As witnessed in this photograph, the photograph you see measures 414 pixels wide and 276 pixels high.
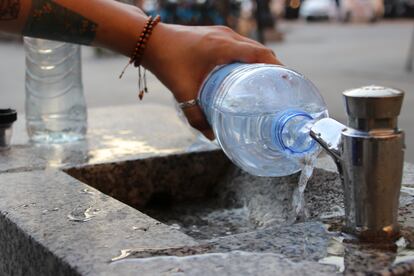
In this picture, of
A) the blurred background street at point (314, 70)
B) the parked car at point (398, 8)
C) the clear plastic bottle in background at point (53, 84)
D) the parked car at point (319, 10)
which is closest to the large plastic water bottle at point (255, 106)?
the clear plastic bottle in background at point (53, 84)

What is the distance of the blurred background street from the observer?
9.48m

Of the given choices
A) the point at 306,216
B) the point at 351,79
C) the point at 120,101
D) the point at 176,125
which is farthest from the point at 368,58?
the point at 306,216

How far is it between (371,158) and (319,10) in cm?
3792

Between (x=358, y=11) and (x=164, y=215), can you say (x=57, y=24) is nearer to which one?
(x=164, y=215)

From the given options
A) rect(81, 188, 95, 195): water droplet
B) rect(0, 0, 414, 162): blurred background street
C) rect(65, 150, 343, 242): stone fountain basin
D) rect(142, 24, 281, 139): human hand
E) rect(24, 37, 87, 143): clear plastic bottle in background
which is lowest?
rect(0, 0, 414, 162): blurred background street

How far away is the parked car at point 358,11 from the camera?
112 ft

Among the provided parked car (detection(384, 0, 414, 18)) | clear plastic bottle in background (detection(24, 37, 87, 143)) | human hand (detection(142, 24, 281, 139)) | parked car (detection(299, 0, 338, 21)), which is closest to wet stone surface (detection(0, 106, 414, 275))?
clear plastic bottle in background (detection(24, 37, 87, 143))

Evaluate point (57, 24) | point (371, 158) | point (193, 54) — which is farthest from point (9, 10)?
point (371, 158)

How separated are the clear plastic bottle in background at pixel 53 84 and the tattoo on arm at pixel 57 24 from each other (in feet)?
3.66

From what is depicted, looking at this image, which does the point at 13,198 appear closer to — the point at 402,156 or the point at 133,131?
the point at 402,156

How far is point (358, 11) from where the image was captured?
3444 centimetres

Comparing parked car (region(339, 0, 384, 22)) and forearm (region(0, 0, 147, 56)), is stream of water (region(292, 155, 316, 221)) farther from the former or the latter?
parked car (region(339, 0, 384, 22))

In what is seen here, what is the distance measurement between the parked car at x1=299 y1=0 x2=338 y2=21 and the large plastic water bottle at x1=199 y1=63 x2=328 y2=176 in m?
36.6

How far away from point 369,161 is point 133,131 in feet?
6.32
